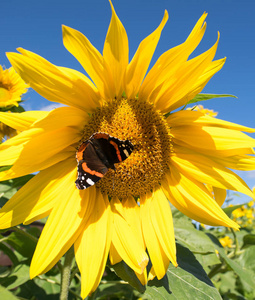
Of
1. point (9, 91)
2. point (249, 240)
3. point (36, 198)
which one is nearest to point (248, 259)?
point (249, 240)

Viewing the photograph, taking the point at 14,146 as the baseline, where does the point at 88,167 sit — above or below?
below

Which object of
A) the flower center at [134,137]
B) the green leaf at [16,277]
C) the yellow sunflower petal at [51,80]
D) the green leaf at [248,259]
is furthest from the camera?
the green leaf at [248,259]

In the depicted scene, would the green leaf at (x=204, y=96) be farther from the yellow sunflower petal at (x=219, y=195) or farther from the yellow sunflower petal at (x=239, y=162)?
the yellow sunflower petal at (x=219, y=195)

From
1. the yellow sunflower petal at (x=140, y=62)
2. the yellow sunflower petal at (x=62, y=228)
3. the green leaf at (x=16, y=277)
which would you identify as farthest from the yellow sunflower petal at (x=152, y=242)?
the green leaf at (x=16, y=277)

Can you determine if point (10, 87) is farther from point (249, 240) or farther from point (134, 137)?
point (249, 240)

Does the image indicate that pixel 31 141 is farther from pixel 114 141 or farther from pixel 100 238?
pixel 100 238

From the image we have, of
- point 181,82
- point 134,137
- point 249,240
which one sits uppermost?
point 181,82
